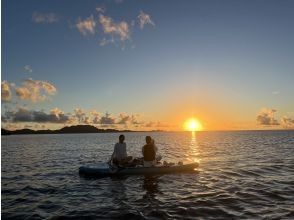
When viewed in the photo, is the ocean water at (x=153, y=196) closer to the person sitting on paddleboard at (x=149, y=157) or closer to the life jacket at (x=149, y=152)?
the person sitting on paddleboard at (x=149, y=157)

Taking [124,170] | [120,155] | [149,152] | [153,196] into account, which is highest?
[149,152]

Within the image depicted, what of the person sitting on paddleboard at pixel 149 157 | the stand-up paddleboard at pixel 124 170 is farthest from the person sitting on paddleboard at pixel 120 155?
the person sitting on paddleboard at pixel 149 157

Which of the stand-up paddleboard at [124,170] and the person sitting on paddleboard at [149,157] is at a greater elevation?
the person sitting on paddleboard at [149,157]

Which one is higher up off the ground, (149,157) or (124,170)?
(149,157)

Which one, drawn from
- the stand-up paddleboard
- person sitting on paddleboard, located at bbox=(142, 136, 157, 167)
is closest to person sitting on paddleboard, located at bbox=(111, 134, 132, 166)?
the stand-up paddleboard

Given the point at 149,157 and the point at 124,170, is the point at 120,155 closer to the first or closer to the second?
the point at 124,170

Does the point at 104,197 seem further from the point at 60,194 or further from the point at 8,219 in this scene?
the point at 8,219

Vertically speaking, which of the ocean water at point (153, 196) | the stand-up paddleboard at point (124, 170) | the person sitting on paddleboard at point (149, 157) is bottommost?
the ocean water at point (153, 196)

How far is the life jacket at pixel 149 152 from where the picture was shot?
26547 millimetres

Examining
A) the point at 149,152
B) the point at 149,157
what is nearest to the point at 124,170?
the point at 149,157

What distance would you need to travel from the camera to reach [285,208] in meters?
16.0

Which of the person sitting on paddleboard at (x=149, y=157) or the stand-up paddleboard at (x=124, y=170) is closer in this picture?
the stand-up paddleboard at (x=124, y=170)

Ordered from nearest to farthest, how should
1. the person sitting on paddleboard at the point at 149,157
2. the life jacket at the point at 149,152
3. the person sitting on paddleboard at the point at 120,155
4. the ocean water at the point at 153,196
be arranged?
1. the ocean water at the point at 153,196
2. the person sitting on paddleboard at the point at 120,155
3. the life jacket at the point at 149,152
4. the person sitting on paddleboard at the point at 149,157

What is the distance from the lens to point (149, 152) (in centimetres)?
2697
